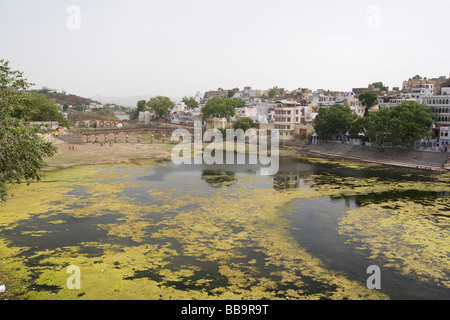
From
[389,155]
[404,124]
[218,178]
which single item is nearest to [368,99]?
[389,155]

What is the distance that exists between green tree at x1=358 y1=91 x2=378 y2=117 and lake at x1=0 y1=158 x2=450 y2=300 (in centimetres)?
4561

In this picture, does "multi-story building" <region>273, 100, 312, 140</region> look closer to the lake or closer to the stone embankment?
the stone embankment

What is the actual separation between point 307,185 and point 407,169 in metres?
19.2

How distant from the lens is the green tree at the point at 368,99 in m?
82.1

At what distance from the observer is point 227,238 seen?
75.1 ft

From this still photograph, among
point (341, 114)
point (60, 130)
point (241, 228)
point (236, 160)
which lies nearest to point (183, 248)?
point (241, 228)

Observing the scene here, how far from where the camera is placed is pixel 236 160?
59.2 metres

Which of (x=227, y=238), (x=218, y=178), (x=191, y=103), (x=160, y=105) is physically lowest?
(x=227, y=238)

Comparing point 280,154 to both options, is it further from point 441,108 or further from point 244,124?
point 441,108

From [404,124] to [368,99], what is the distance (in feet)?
101

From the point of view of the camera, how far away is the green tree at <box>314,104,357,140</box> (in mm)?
68312

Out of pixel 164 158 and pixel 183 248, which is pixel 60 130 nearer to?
pixel 164 158
